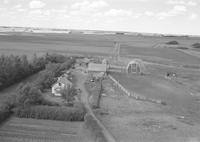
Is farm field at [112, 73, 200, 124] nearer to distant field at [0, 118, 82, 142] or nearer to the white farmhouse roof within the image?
the white farmhouse roof

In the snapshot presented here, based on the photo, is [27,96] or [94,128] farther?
[27,96]

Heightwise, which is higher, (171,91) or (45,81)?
(45,81)

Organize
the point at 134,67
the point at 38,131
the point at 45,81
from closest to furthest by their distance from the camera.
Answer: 1. the point at 38,131
2. the point at 45,81
3. the point at 134,67

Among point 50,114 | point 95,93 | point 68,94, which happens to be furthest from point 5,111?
point 95,93

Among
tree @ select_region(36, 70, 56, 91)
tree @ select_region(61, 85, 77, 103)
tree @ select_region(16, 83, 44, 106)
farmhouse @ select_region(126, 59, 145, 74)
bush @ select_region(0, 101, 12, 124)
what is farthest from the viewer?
farmhouse @ select_region(126, 59, 145, 74)

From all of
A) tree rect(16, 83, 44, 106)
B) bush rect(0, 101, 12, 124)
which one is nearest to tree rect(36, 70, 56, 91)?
tree rect(16, 83, 44, 106)

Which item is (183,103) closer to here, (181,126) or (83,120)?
(181,126)

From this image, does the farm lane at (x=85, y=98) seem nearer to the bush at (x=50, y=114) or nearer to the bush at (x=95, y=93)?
the bush at (x=95, y=93)

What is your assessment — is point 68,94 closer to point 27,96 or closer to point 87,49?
point 27,96
